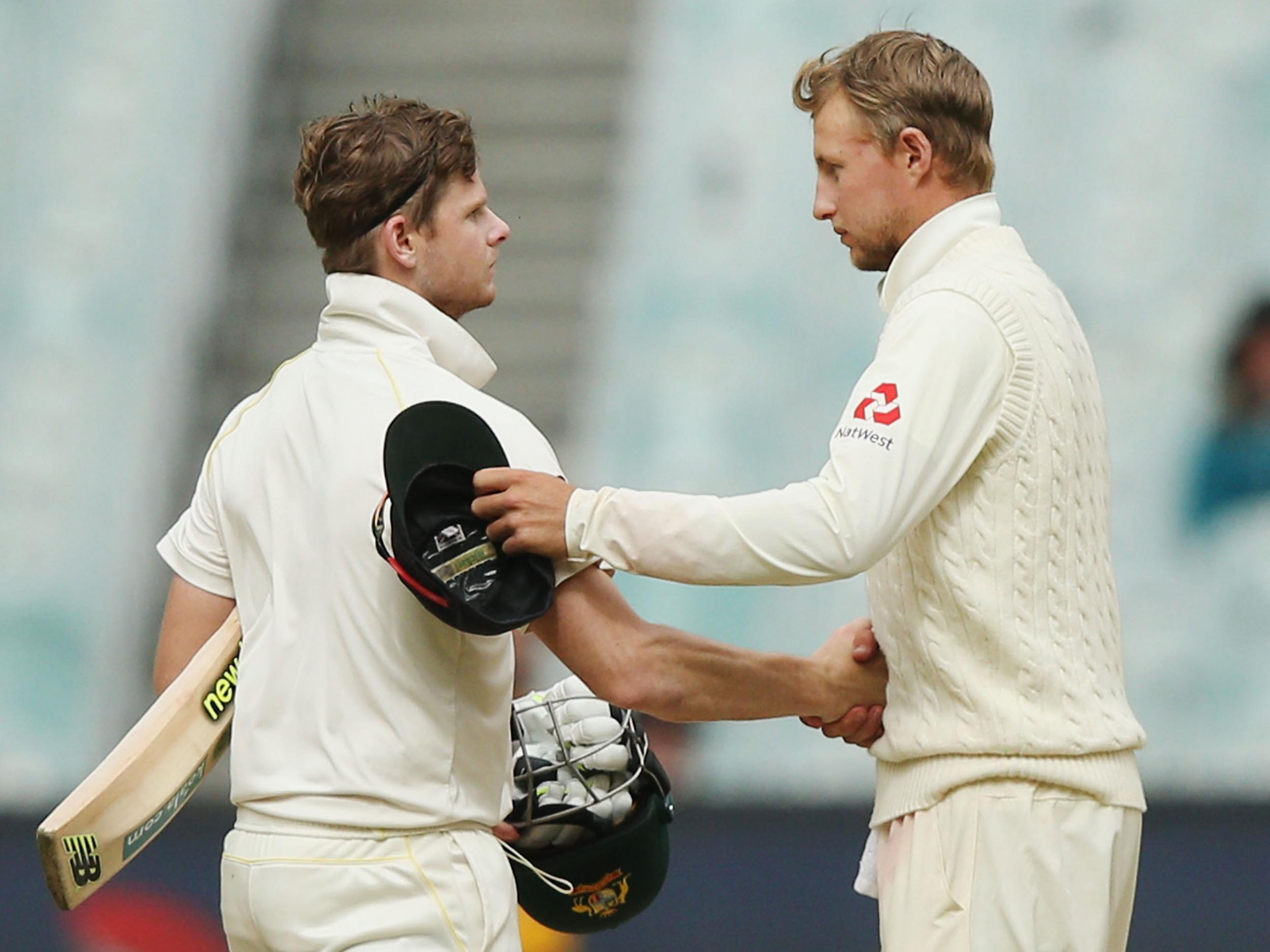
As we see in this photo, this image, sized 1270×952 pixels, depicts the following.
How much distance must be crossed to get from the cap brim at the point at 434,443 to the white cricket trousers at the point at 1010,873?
2.18 feet

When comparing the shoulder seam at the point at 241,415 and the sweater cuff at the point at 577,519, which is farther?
the shoulder seam at the point at 241,415

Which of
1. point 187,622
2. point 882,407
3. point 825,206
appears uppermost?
point 825,206

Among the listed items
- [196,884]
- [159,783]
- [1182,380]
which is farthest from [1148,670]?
[159,783]

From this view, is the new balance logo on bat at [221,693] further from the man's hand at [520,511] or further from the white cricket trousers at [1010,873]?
the white cricket trousers at [1010,873]

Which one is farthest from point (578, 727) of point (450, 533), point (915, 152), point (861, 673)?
point (915, 152)

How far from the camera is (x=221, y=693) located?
7.84 ft

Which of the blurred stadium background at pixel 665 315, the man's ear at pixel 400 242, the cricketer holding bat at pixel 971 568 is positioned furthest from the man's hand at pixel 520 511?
the blurred stadium background at pixel 665 315

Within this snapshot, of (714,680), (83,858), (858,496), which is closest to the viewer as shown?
(858,496)

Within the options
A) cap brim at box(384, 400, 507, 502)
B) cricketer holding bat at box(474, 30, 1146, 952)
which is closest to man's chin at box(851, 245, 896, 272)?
cricketer holding bat at box(474, 30, 1146, 952)

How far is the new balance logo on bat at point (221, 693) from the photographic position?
93.8 inches

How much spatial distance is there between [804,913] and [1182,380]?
1698mm

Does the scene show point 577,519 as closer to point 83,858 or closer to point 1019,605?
point 1019,605

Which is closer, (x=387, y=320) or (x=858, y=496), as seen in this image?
(x=858, y=496)

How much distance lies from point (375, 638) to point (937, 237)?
840 millimetres
